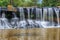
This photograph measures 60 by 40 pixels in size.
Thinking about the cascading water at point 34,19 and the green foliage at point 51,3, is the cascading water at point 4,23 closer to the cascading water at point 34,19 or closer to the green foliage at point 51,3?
the cascading water at point 34,19

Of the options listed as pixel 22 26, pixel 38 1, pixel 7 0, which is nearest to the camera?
pixel 22 26

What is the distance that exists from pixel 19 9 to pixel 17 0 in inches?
132

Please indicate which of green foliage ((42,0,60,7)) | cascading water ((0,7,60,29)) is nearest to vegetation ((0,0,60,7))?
green foliage ((42,0,60,7))

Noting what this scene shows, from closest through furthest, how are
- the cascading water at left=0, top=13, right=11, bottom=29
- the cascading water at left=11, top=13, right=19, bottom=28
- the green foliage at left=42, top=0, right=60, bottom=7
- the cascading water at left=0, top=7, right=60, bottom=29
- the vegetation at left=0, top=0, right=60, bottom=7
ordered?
the cascading water at left=0, top=13, right=11, bottom=29 → the cascading water at left=11, top=13, right=19, bottom=28 → the cascading water at left=0, top=7, right=60, bottom=29 → the vegetation at left=0, top=0, right=60, bottom=7 → the green foliage at left=42, top=0, right=60, bottom=7

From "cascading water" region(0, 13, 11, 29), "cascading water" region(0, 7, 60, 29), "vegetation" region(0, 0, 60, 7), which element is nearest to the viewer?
"cascading water" region(0, 13, 11, 29)

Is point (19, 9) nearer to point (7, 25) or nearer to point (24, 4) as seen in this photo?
point (7, 25)

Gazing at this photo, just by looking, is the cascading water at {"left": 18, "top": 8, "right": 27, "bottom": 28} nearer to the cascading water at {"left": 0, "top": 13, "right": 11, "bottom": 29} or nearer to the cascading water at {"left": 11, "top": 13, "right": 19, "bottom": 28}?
the cascading water at {"left": 11, "top": 13, "right": 19, "bottom": 28}

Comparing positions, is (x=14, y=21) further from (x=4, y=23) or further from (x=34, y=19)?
(x=34, y=19)

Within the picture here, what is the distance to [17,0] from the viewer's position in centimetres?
1900

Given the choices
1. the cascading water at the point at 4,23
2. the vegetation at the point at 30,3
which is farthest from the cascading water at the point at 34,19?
the vegetation at the point at 30,3

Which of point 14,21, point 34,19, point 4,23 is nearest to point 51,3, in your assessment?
point 34,19

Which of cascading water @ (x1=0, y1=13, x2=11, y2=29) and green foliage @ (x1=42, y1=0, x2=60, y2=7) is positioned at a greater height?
green foliage @ (x1=42, y1=0, x2=60, y2=7)

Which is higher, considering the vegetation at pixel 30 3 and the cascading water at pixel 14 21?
the vegetation at pixel 30 3

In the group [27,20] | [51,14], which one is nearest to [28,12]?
[27,20]
